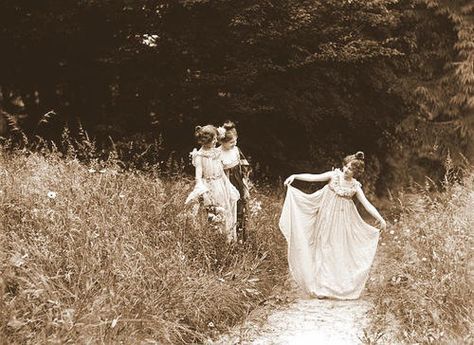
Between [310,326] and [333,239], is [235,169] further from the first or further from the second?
[310,326]

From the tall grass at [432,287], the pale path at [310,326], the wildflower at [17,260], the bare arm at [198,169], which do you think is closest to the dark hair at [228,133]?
the bare arm at [198,169]

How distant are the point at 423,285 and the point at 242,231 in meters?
2.50

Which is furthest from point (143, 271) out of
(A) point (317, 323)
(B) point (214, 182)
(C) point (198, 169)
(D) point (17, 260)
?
(B) point (214, 182)

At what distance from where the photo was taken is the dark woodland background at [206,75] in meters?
11.9

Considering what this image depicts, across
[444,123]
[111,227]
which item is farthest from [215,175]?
[444,123]

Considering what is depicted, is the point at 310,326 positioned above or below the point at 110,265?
below

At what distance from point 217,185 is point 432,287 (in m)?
2.73

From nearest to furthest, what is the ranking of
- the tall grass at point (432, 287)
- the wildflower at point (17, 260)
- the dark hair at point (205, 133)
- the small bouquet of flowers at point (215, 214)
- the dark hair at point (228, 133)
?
the wildflower at point (17, 260) → the tall grass at point (432, 287) → the small bouquet of flowers at point (215, 214) → the dark hair at point (205, 133) → the dark hair at point (228, 133)

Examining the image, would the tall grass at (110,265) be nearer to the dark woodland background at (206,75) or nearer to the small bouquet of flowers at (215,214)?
the small bouquet of flowers at (215,214)

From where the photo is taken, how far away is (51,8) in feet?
39.2

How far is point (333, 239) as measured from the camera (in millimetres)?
7633

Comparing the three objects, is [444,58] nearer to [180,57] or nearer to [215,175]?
[180,57]

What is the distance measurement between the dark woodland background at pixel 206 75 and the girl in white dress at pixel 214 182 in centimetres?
352

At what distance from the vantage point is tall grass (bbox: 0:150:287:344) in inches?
193
